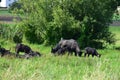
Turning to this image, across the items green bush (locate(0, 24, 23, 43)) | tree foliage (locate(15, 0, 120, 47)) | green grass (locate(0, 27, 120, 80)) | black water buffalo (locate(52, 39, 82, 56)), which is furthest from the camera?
green bush (locate(0, 24, 23, 43))

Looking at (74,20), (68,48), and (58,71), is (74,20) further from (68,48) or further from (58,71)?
(58,71)

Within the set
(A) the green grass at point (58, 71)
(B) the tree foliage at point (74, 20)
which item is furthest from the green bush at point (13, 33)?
(A) the green grass at point (58, 71)

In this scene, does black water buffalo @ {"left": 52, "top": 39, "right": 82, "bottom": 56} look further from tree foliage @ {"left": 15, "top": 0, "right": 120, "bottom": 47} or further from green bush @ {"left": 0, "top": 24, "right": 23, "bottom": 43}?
green bush @ {"left": 0, "top": 24, "right": 23, "bottom": 43}

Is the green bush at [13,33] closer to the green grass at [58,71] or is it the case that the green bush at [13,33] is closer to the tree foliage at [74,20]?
the tree foliage at [74,20]

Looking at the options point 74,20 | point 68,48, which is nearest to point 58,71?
point 68,48

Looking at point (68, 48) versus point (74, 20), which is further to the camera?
point (74, 20)

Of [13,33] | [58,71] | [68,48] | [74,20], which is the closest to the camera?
[58,71]

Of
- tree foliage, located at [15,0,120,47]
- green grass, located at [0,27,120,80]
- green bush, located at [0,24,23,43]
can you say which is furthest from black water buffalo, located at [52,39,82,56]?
green bush, located at [0,24,23,43]

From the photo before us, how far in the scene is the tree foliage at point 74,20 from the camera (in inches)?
914

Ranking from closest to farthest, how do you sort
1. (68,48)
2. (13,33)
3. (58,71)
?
1. (58,71)
2. (68,48)
3. (13,33)

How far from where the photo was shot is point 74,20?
2336 centimetres

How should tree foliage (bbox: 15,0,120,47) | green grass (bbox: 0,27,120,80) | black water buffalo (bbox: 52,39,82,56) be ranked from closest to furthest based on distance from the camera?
green grass (bbox: 0,27,120,80), black water buffalo (bbox: 52,39,82,56), tree foliage (bbox: 15,0,120,47)

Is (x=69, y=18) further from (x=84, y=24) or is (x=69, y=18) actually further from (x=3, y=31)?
(x=3, y=31)

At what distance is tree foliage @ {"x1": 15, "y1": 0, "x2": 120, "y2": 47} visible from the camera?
23.2 m
